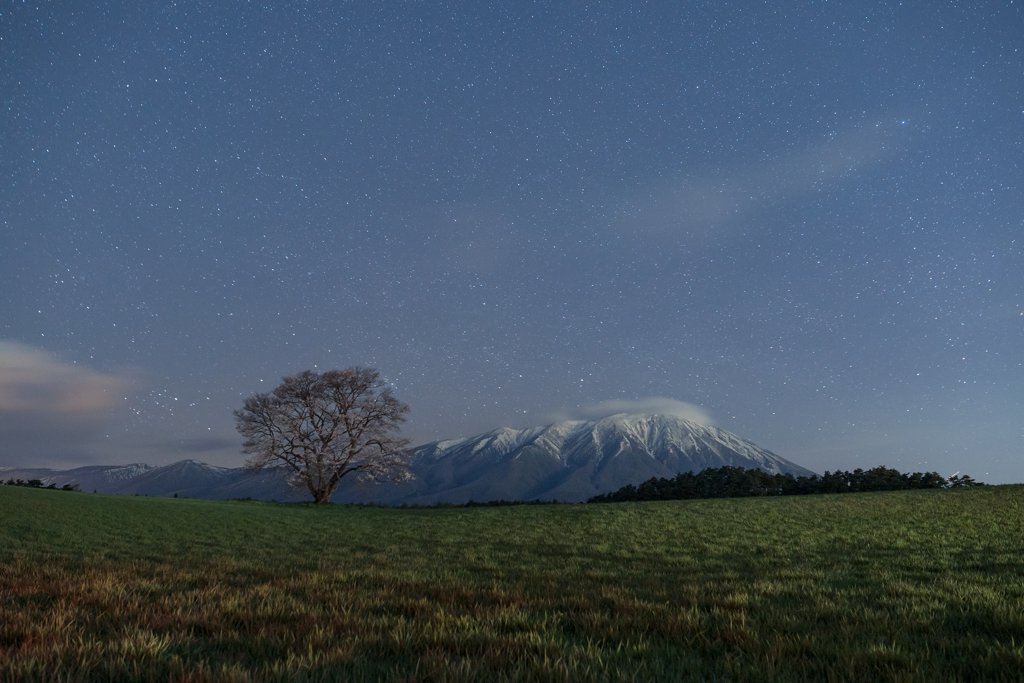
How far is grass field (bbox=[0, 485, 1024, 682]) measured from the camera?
12.6 ft

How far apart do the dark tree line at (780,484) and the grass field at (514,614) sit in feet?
149

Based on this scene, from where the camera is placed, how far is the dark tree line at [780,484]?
187ft

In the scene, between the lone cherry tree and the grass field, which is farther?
the lone cherry tree

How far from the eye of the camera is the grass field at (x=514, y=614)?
3.85 m

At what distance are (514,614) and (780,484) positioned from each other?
65.2 m

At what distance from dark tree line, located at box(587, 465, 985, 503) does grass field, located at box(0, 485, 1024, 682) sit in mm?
45418

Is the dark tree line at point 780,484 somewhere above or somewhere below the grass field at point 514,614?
below

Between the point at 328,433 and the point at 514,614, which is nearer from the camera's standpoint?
the point at 514,614

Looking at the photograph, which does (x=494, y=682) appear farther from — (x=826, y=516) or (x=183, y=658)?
(x=826, y=516)

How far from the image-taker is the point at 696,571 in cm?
1059

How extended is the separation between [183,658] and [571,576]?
272 inches

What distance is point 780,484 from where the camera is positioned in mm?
60375

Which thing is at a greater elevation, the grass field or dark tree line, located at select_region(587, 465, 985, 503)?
the grass field

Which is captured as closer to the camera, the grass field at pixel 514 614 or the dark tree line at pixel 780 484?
the grass field at pixel 514 614
